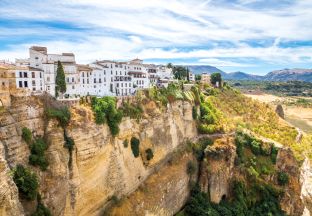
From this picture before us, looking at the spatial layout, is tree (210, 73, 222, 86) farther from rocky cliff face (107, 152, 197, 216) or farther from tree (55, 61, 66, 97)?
tree (55, 61, 66, 97)

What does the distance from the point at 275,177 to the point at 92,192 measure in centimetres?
3053

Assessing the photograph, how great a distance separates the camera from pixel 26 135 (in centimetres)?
→ 2484

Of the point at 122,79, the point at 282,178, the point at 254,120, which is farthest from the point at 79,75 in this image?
the point at 254,120

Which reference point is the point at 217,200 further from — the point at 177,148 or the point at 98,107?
the point at 98,107

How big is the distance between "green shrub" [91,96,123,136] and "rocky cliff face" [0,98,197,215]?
84 cm

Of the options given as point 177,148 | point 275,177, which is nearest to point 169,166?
point 177,148

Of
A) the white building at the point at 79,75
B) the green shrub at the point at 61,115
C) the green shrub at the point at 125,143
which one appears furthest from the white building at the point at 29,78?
the green shrub at the point at 125,143

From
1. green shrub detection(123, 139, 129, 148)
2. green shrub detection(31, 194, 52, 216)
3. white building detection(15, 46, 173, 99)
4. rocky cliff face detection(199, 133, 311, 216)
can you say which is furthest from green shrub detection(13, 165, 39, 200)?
rocky cliff face detection(199, 133, 311, 216)

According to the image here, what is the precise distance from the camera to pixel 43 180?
25.8 metres

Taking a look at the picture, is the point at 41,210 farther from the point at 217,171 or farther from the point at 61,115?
the point at 217,171

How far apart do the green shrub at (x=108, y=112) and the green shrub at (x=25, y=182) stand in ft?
32.0

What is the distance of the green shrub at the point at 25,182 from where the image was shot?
23062 mm

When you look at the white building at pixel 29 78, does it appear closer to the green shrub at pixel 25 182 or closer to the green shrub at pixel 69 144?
the green shrub at pixel 69 144

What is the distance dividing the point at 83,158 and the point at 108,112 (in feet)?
20.6
